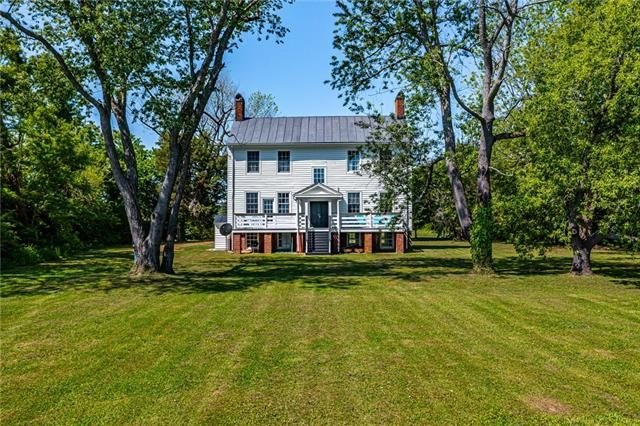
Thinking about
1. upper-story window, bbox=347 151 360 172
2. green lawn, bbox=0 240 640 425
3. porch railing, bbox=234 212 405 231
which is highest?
upper-story window, bbox=347 151 360 172

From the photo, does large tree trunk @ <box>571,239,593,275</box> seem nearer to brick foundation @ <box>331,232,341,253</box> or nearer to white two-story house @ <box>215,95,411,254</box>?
white two-story house @ <box>215,95,411,254</box>

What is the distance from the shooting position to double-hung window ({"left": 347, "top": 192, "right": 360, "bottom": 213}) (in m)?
28.4

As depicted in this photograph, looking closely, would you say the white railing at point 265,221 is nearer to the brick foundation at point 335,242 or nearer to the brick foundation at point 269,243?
the brick foundation at point 269,243

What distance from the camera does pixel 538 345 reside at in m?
6.84

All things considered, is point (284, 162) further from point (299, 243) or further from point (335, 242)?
point (335, 242)

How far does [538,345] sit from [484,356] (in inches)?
41.1

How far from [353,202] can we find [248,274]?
1377 centimetres

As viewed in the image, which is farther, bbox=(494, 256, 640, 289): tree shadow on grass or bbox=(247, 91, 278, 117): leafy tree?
bbox=(247, 91, 278, 117): leafy tree

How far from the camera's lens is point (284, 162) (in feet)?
94.7

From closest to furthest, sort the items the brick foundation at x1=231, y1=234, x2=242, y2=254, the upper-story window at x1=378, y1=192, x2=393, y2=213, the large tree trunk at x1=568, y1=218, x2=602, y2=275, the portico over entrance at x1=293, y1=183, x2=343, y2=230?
the large tree trunk at x1=568, y1=218, x2=602, y2=275 < the upper-story window at x1=378, y1=192, x2=393, y2=213 < the brick foundation at x1=231, y1=234, x2=242, y2=254 < the portico over entrance at x1=293, y1=183, x2=343, y2=230

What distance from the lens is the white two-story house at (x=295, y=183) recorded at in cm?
2694

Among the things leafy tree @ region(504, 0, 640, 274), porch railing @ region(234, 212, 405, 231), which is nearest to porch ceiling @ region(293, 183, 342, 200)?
porch railing @ region(234, 212, 405, 231)

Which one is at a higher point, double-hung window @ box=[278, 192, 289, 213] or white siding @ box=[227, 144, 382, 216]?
white siding @ box=[227, 144, 382, 216]

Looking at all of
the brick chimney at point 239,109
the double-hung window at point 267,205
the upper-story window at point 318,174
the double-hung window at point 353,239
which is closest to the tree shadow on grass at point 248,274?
the double-hung window at point 353,239
